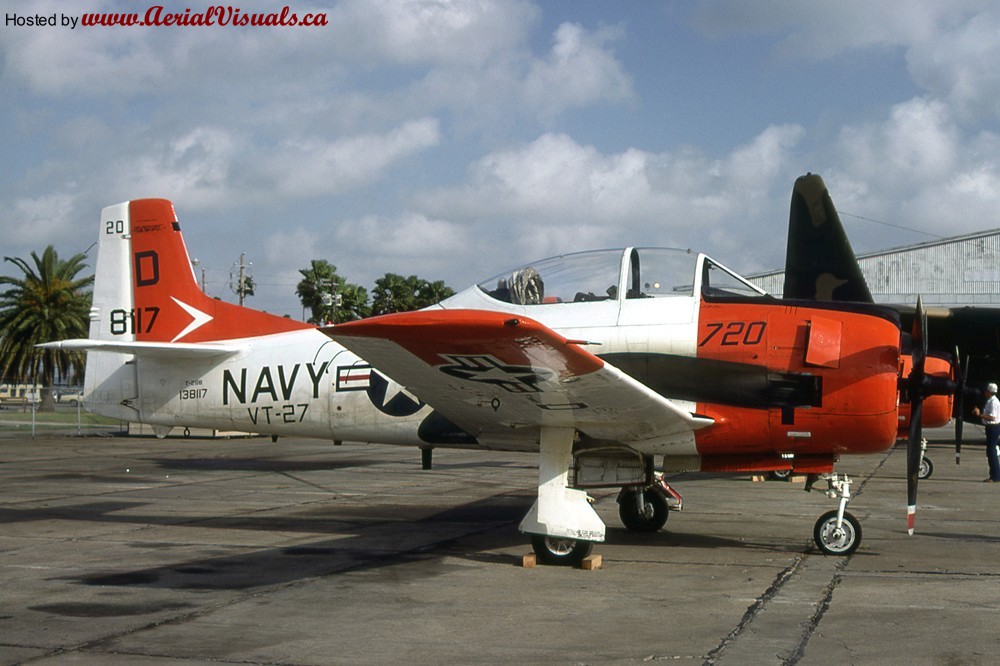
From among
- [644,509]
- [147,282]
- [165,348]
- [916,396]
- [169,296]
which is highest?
[147,282]

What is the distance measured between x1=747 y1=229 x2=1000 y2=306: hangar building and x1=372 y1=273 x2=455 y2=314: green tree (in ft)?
61.7

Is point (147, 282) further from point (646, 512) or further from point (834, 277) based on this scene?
point (834, 277)

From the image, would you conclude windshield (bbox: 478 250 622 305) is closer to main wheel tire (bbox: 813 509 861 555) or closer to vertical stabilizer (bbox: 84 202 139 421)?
main wheel tire (bbox: 813 509 861 555)

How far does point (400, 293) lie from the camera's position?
2077 inches

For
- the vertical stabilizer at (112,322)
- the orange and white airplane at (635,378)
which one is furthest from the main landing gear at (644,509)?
the vertical stabilizer at (112,322)

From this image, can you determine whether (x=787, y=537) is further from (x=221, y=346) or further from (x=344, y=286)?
(x=344, y=286)

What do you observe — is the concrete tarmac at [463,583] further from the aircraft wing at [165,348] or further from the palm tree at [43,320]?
the palm tree at [43,320]

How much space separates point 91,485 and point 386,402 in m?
7.93

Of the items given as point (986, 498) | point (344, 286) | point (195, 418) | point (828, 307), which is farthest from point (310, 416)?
point (344, 286)

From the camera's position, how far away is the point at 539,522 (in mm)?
8328

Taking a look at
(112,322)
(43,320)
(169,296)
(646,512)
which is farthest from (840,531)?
(43,320)

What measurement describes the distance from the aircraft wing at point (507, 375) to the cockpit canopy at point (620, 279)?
3.81 feet

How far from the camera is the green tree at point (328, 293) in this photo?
184ft

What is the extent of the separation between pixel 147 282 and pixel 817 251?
1191cm
